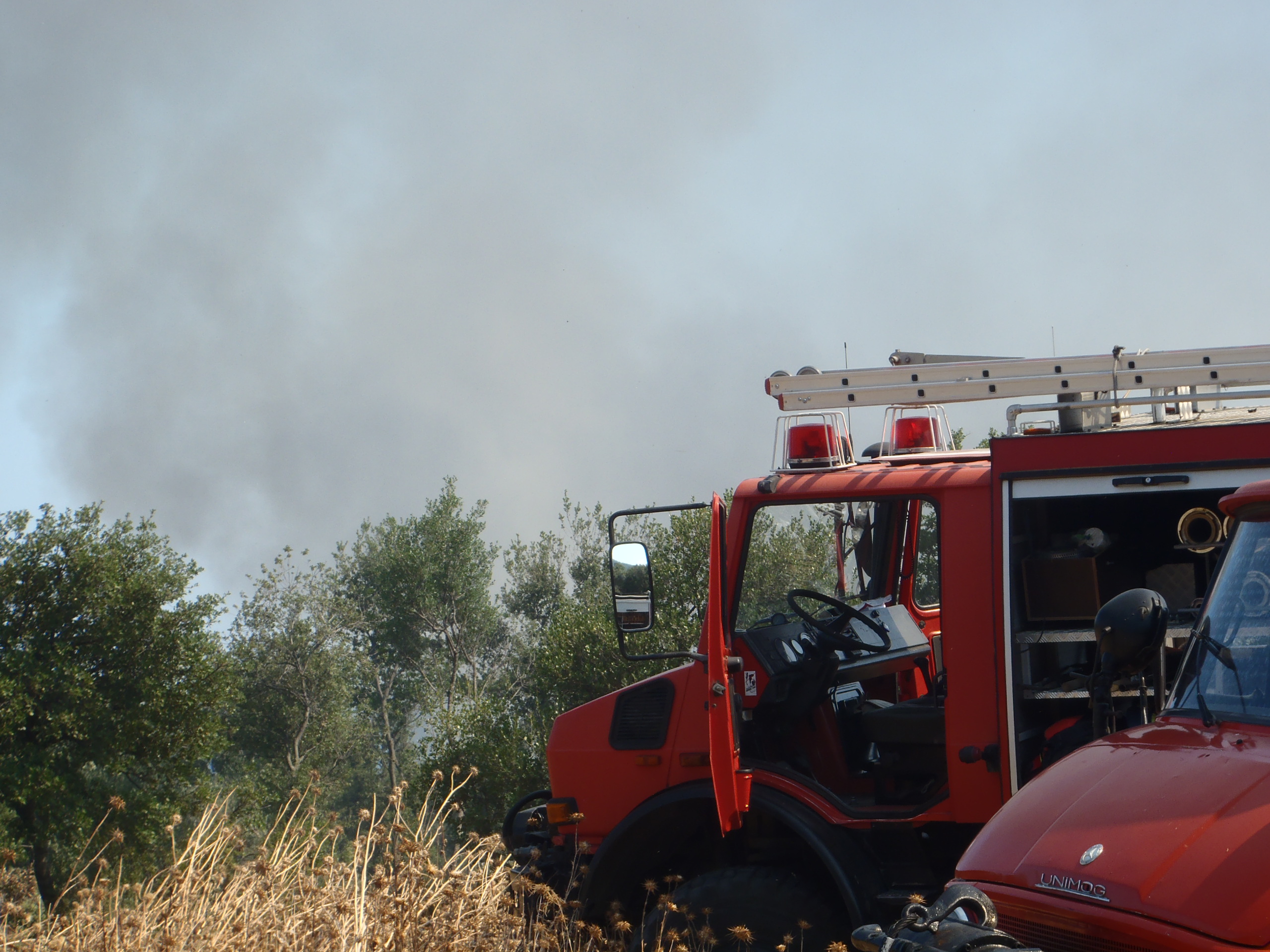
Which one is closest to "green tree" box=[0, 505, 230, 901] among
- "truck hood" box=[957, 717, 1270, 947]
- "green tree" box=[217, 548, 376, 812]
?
"green tree" box=[217, 548, 376, 812]

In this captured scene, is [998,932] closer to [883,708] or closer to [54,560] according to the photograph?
[883,708]

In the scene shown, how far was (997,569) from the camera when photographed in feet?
14.6

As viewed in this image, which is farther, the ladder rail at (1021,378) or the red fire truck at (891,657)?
the ladder rail at (1021,378)

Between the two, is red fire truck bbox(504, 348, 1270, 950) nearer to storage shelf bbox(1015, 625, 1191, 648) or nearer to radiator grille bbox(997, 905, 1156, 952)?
storage shelf bbox(1015, 625, 1191, 648)

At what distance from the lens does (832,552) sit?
6.54 metres

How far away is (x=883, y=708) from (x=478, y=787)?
82.9 ft

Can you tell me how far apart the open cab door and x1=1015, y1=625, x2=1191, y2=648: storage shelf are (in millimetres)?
1143

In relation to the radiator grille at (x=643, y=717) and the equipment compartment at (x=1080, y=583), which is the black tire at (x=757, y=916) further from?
the equipment compartment at (x=1080, y=583)

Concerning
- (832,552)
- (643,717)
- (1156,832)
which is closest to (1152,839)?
(1156,832)

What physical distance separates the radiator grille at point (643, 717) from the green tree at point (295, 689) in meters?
34.6

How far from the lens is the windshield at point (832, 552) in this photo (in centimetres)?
515

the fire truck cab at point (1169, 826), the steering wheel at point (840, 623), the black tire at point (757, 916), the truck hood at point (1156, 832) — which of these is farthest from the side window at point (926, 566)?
the truck hood at point (1156, 832)

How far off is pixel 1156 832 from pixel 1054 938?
313 mm

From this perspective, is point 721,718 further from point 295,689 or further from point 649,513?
point 295,689
